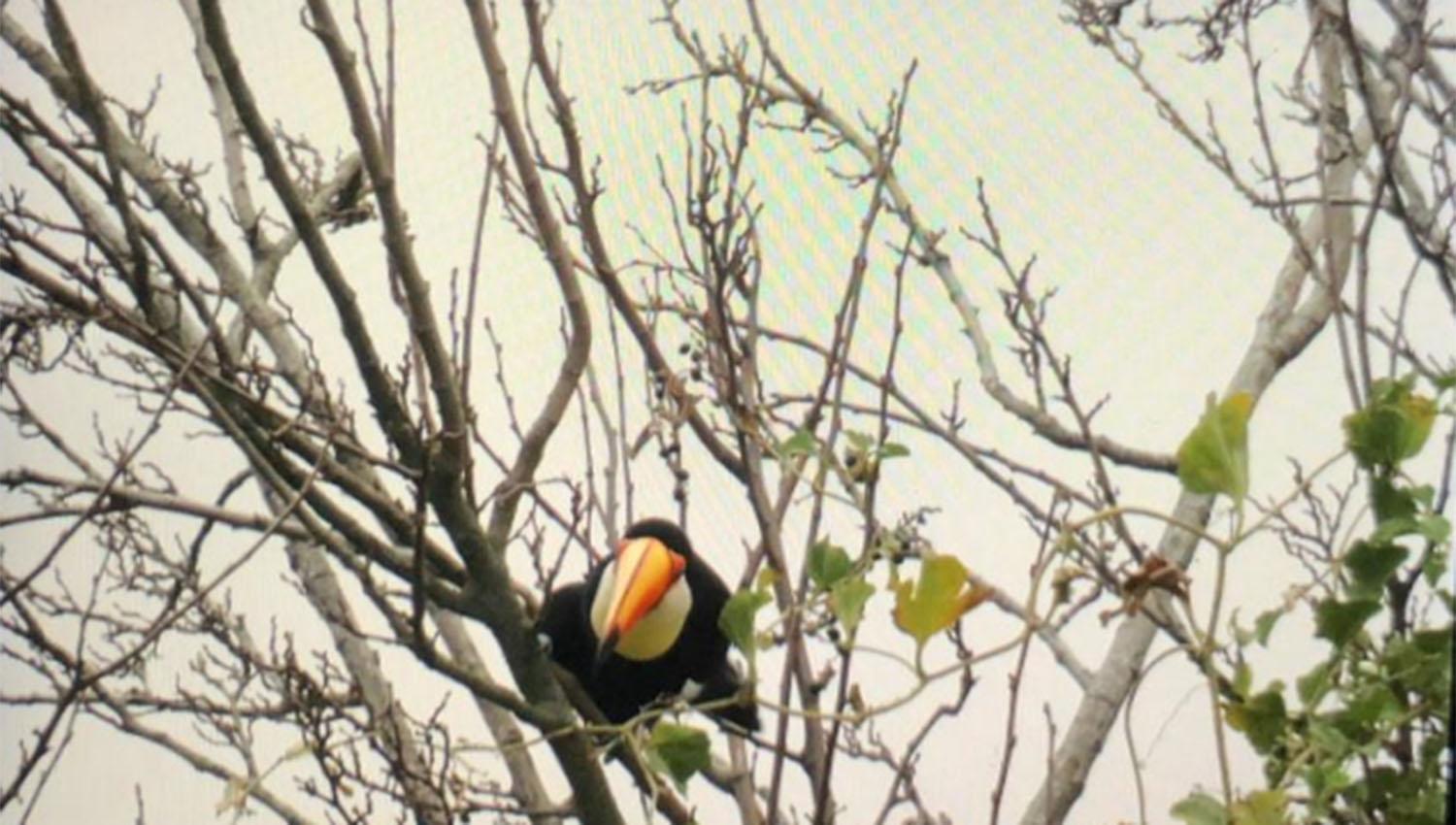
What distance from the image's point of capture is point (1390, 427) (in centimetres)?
87

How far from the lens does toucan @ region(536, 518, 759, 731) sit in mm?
2584

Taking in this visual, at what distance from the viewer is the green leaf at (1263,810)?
34.4 inches

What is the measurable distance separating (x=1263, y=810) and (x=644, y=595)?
1807 millimetres

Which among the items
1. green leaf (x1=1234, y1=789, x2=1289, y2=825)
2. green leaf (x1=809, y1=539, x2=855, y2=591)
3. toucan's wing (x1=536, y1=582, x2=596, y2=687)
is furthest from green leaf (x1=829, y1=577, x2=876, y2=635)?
toucan's wing (x1=536, y1=582, x2=596, y2=687)

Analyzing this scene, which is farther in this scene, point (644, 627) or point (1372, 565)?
point (644, 627)

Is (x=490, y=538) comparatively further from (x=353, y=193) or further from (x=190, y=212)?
(x=353, y=193)

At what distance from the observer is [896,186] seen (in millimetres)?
3406

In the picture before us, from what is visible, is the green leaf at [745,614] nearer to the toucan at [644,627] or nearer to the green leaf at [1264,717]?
the green leaf at [1264,717]

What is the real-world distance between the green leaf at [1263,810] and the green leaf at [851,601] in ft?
1.10

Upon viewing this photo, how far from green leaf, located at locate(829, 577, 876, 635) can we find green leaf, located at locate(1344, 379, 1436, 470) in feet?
1.23

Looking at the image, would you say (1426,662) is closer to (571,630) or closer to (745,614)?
(745,614)

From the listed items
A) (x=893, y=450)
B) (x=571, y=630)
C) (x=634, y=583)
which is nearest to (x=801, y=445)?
(x=893, y=450)

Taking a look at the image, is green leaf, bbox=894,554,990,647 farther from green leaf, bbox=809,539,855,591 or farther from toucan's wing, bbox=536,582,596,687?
toucan's wing, bbox=536,582,596,687

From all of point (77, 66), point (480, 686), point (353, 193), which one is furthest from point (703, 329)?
point (353, 193)
